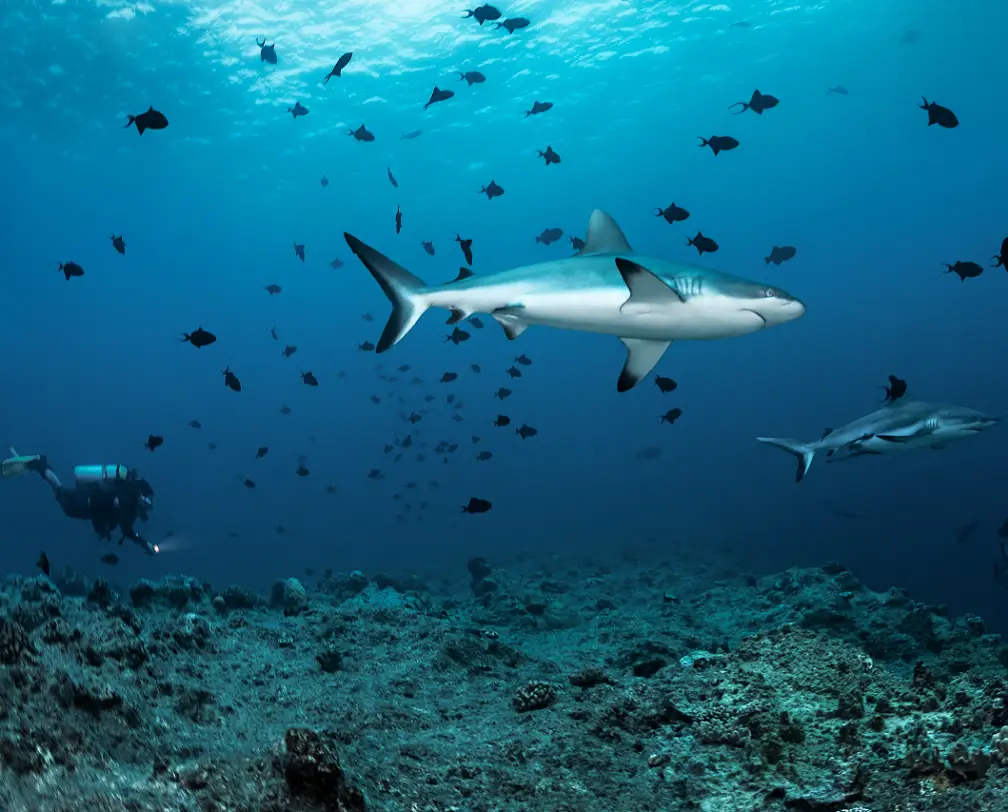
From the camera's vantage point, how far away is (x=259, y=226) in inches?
2675

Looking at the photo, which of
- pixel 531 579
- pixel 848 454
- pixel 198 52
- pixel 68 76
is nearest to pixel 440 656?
pixel 848 454

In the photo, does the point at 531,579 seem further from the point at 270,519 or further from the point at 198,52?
the point at 270,519

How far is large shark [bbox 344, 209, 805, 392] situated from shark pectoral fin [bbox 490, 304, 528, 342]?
0.01 meters

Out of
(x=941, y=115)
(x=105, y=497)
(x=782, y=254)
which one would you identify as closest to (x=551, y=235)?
(x=782, y=254)

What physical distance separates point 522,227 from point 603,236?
81.2m

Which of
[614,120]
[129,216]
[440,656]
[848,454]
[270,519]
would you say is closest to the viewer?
[440,656]

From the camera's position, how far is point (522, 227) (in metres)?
84.8

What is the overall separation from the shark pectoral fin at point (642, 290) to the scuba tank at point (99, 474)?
12.4m

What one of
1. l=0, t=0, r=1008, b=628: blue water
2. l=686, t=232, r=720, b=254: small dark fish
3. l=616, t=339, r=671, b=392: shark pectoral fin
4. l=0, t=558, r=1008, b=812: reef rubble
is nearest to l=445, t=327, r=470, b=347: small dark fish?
l=686, t=232, r=720, b=254: small dark fish

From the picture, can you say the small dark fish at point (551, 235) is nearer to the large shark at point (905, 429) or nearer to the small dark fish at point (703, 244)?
the small dark fish at point (703, 244)

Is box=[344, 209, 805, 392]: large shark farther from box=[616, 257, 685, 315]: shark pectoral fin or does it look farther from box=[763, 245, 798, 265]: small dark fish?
box=[763, 245, 798, 265]: small dark fish

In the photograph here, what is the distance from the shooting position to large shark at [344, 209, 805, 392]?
17.7 feet

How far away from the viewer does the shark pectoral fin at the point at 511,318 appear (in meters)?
6.29

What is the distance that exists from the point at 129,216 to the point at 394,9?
134 feet
